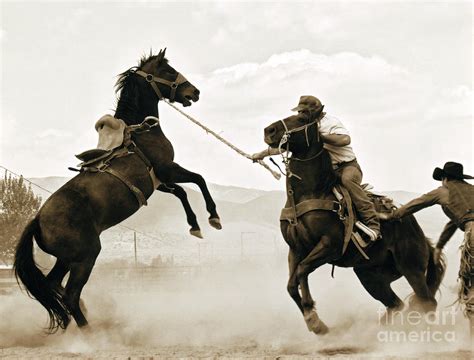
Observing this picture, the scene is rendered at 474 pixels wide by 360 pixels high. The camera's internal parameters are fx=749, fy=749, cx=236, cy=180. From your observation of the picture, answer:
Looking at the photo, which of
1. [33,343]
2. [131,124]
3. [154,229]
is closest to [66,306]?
[33,343]

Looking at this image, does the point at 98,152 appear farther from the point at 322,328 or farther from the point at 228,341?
the point at 322,328

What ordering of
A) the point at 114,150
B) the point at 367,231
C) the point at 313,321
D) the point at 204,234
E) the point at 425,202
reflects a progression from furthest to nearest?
the point at 204,234, the point at 114,150, the point at 425,202, the point at 367,231, the point at 313,321

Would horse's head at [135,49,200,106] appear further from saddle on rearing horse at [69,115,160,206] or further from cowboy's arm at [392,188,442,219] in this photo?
cowboy's arm at [392,188,442,219]

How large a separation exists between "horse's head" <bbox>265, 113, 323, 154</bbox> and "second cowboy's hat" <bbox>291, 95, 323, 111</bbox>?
0.11m

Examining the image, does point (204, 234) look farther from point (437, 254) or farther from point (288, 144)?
point (288, 144)

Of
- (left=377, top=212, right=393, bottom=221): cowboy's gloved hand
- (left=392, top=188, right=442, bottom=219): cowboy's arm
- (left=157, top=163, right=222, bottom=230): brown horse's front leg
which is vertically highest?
(left=157, top=163, right=222, bottom=230): brown horse's front leg

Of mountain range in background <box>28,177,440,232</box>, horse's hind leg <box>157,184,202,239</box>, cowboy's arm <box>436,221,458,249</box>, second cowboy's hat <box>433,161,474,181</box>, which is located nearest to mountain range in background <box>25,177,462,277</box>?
mountain range in background <box>28,177,440,232</box>

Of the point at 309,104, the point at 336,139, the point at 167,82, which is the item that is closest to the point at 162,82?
the point at 167,82

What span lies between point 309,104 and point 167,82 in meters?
2.76

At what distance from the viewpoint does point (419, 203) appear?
32.6 feet

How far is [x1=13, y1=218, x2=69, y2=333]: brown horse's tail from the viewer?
10.2 meters

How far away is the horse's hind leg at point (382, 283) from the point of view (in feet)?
34.9

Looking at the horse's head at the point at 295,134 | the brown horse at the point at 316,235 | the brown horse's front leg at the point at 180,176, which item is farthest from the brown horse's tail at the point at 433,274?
the brown horse's front leg at the point at 180,176

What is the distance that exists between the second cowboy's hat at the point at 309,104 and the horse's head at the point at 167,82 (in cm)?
239
